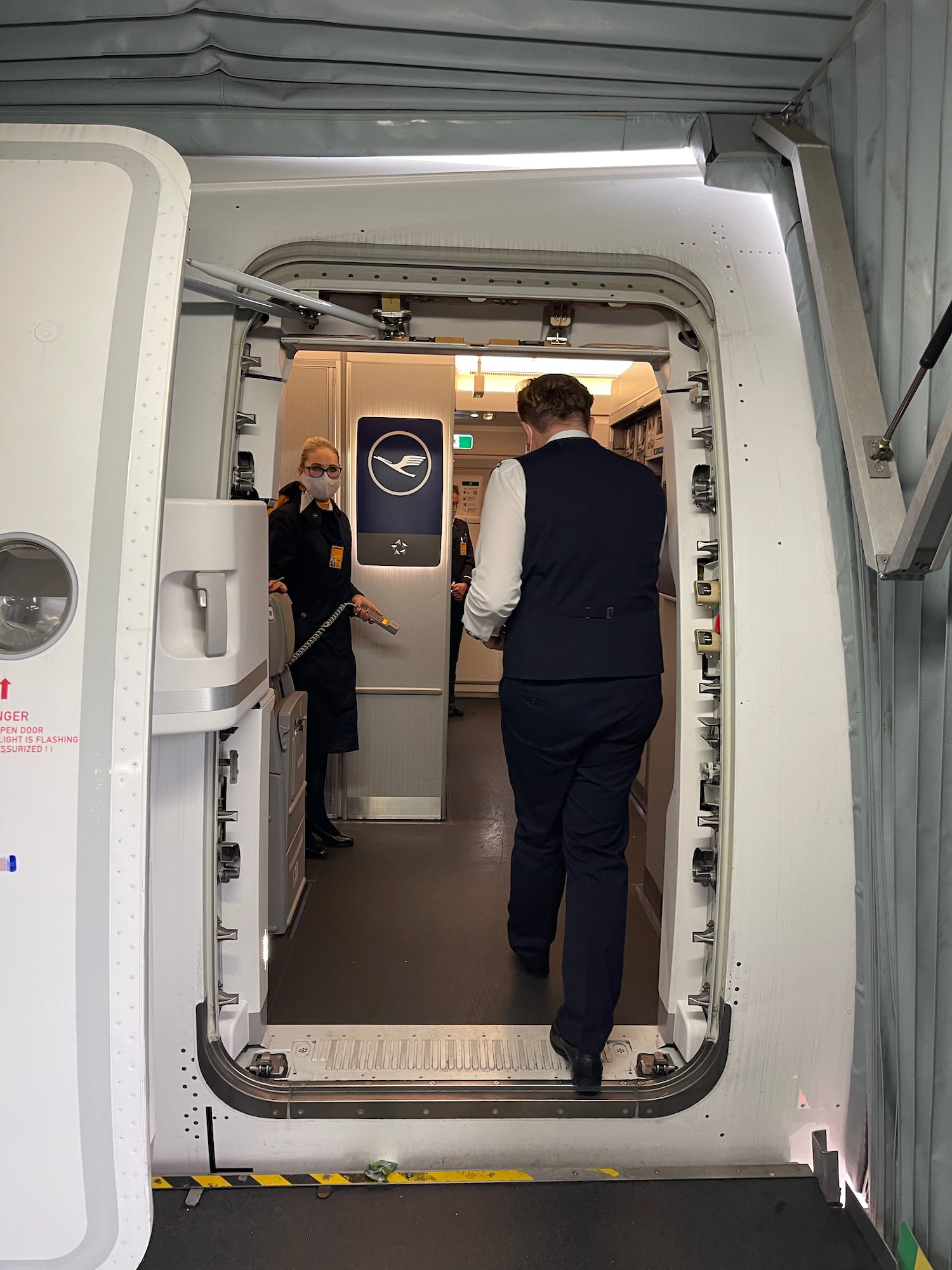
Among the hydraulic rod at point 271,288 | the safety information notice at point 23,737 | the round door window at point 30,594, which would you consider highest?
the hydraulic rod at point 271,288

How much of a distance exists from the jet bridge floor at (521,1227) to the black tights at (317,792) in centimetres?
229

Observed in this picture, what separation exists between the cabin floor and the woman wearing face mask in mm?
419

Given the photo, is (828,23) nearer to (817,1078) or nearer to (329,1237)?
(817,1078)

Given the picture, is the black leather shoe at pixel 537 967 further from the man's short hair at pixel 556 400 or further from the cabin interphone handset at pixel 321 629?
the man's short hair at pixel 556 400

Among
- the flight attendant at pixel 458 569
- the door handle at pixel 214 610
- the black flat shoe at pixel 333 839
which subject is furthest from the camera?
the flight attendant at pixel 458 569

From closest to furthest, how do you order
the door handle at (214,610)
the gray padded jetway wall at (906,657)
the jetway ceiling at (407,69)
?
the gray padded jetway wall at (906,657) < the jetway ceiling at (407,69) < the door handle at (214,610)

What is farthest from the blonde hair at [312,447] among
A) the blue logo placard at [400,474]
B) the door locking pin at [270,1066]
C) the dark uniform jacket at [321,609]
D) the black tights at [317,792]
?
the door locking pin at [270,1066]

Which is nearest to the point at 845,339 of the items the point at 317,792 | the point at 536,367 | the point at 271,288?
the point at 271,288

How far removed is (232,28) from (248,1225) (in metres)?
2.97

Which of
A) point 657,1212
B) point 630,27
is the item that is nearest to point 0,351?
point 630,27

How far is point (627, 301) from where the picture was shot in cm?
244

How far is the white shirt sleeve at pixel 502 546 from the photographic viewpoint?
8.46 feet

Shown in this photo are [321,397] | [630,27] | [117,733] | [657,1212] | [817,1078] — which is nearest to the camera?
[117,733]

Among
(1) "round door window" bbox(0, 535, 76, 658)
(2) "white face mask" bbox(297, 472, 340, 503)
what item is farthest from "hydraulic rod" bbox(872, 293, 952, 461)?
(2) "white face mask" bbox(297, 472, 340, 503)
